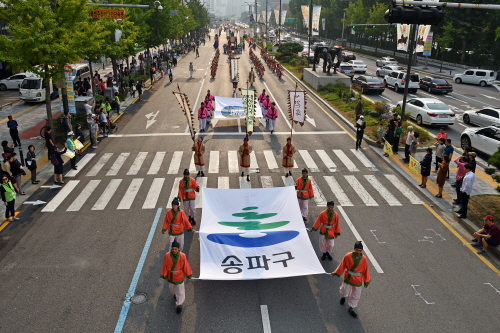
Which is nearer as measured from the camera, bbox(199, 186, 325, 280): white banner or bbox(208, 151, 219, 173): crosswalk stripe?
bbox(199, 186, 325, 280): white banner

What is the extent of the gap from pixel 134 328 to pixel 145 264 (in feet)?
8.03

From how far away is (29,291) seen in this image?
9.56 metres

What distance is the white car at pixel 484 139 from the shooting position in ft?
62.5

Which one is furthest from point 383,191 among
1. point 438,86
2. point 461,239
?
point 438,86

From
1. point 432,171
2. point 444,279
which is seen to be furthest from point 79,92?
point 444,279

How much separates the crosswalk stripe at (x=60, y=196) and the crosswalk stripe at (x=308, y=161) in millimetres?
9785

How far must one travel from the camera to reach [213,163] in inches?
727

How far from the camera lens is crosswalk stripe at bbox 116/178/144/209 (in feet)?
46.8

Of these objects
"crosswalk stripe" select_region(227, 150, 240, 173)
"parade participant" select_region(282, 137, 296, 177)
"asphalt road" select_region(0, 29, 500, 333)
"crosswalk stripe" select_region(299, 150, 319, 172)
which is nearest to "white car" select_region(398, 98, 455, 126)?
"asphalt road" select_region(0, 29, 500, 333)

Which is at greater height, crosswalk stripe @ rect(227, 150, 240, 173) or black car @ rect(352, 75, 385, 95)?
black car @ rect(352, 75, 385, 95)

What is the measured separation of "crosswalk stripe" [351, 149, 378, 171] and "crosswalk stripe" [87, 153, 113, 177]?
11875 millimetres

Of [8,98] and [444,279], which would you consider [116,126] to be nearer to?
[8,98]

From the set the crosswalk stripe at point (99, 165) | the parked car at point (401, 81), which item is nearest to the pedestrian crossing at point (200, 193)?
the crosswalk stripe at point (99, 165)

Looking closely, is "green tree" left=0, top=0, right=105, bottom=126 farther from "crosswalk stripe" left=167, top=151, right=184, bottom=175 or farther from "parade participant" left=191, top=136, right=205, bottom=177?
"parade participant" left=191, top=136, right=205, bottom=177
